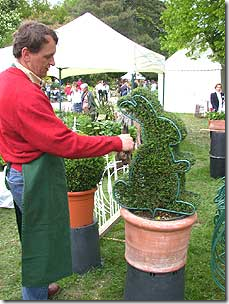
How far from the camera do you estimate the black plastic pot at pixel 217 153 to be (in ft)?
19.3

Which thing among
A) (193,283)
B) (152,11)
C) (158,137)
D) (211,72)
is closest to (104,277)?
(193,283)

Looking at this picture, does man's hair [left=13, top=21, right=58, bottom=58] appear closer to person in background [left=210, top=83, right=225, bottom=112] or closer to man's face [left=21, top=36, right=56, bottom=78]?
man's face [left=21, top=36, right=56, bottom=78]

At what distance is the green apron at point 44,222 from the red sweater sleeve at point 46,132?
15cm

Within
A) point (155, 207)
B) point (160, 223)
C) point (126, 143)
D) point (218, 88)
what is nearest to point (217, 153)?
point (155, 207)

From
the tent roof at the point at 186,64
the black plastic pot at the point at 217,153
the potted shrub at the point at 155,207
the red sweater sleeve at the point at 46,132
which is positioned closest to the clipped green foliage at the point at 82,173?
the potted shrub at the point at 155,207

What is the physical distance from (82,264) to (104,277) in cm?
21

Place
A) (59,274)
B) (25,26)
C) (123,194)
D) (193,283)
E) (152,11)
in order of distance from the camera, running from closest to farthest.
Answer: (25,26) < (59,274) < (123,194) < (193,283) < (152,11)

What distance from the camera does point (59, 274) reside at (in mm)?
2268

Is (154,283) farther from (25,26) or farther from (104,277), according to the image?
(25,26)

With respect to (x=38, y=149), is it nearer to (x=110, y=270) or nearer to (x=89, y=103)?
(x=110, y=270)

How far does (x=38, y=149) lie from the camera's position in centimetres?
201

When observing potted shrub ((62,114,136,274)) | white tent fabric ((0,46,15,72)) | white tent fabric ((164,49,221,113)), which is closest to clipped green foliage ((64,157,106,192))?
potted shrub ((62,114,136,274))

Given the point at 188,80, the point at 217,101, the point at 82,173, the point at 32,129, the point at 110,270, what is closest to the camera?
the point at 32,129

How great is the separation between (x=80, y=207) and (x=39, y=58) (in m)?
1.35
